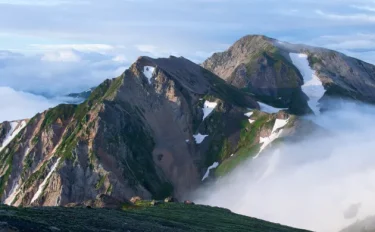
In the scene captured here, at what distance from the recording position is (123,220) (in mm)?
76438

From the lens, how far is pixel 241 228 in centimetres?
9569

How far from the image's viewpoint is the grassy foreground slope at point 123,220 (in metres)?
57.6

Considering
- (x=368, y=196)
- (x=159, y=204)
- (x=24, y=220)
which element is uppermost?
(x=368, y=196)

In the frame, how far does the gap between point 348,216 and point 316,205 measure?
23.0 metres

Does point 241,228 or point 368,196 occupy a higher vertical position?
point 368,196

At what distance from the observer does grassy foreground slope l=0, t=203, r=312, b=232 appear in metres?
57.6

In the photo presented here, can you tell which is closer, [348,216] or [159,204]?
[159,204]

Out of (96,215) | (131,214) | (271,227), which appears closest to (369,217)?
(271,227)

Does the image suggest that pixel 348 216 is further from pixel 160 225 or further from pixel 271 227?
pixel 160 225

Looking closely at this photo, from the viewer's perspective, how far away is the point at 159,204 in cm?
12206

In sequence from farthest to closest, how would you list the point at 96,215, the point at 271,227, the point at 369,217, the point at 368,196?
the point at 368,196
the point at 369,217
the point at 271,227
the point at 96,215

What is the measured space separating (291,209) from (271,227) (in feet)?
278

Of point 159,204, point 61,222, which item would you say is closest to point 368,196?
point 159,204

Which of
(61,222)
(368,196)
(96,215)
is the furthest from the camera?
(368,196)
